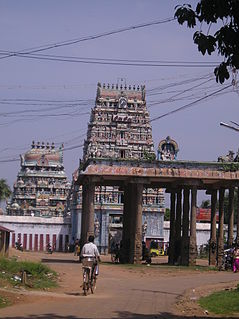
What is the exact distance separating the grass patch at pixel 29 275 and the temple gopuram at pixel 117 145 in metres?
44.3

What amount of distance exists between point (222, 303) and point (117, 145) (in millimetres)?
55268

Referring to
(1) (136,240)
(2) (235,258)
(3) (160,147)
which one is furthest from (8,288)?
(3) (160,147)

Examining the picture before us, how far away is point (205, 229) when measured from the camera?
74.9m

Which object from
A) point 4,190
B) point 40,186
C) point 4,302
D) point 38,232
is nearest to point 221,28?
point 4,302

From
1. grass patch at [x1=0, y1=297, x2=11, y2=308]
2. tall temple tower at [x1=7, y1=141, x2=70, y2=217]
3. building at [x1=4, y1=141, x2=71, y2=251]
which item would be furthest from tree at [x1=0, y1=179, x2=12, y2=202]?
grass patch at [x1=0, y1=297, x2=11, y2=308]

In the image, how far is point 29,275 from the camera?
73.0ft

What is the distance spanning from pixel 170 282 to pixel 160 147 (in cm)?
3504

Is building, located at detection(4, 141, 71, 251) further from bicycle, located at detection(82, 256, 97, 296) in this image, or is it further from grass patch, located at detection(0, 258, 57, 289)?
bicycle, located at detection(82, 256, 97, 296)

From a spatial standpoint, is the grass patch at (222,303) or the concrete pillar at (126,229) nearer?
the grass patch at (222,303)

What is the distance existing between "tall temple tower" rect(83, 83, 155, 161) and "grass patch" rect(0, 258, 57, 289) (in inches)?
1874

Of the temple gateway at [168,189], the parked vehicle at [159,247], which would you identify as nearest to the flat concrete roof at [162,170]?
the temple gateway at [168,189]

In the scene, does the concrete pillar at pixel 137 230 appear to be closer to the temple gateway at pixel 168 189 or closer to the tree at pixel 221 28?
the temple gateway at pixel 168 189

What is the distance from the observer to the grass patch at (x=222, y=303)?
16572 mm

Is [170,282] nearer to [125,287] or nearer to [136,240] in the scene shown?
[125,287]
